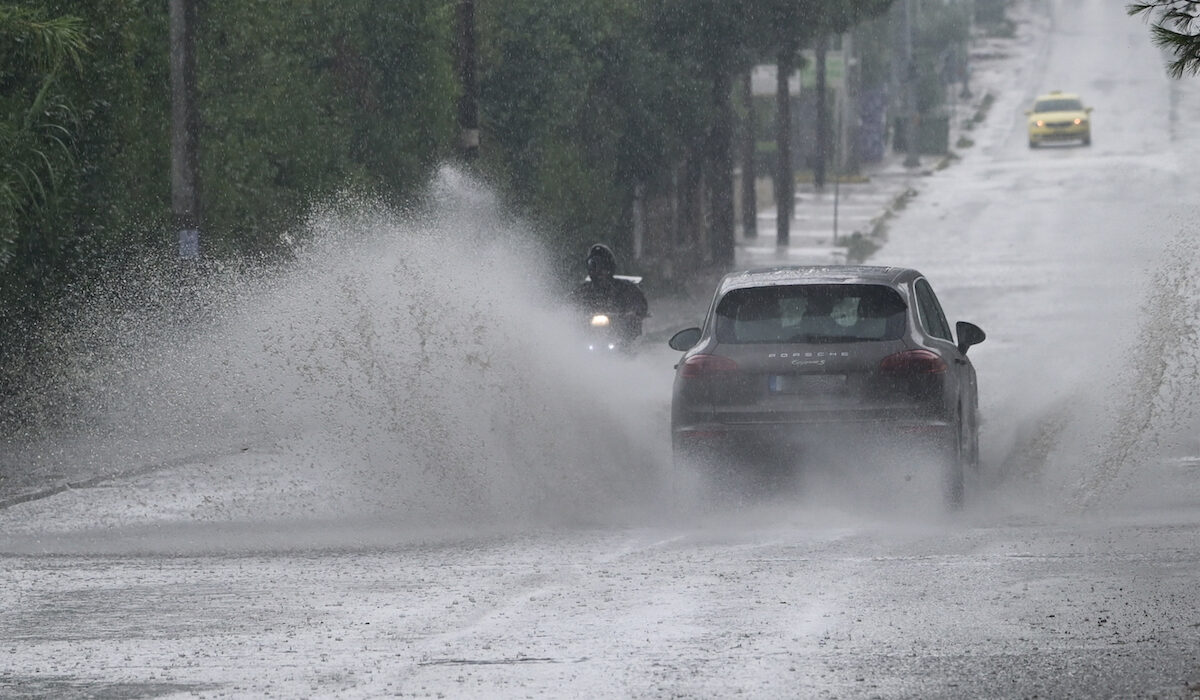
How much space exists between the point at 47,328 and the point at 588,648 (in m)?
Answer: 12.0

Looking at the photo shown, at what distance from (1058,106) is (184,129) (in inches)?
2061

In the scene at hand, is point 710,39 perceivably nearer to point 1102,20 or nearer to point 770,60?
point 770,60

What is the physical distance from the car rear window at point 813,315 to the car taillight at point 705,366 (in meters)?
0.16

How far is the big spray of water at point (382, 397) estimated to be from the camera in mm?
13984

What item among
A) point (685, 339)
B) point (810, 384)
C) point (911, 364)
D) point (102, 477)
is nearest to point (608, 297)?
point (102, 477)

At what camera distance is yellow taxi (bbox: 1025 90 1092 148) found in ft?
224

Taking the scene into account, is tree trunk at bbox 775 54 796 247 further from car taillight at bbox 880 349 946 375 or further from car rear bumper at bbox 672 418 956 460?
car rear bumper at bbox 672 418 956 460

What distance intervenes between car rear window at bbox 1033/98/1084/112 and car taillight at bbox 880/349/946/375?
191ft

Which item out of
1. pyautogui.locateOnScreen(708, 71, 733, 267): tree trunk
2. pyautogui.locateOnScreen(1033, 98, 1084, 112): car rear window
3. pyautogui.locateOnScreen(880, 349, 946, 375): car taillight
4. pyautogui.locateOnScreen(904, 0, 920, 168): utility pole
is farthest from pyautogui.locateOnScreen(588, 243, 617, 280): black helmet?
pyautogui.locateOnScreen(1033, 98, 1084, 112): car rear window

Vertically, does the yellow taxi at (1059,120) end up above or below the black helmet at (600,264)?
above

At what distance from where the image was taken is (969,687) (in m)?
7.58

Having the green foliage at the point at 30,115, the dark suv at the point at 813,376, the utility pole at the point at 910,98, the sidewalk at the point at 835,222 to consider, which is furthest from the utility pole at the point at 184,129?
the utility pole at the point at 910,98

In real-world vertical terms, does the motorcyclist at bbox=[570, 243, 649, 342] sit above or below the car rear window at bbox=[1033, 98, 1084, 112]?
below

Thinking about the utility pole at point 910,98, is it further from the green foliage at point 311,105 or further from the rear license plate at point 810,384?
the rear license plate at point 810,384
